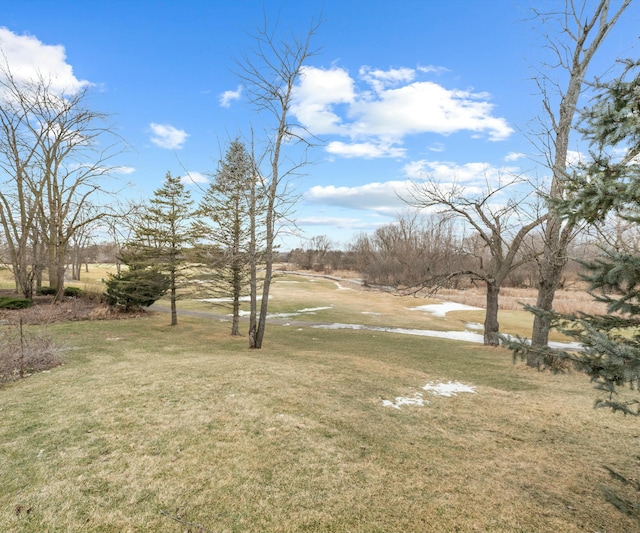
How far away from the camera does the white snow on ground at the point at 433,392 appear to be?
618 centimetres

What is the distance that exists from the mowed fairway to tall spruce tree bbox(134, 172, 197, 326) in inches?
288

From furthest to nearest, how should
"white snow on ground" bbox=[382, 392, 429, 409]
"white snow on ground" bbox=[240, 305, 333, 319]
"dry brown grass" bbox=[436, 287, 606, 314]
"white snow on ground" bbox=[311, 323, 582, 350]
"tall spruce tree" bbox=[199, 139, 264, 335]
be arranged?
"dry brown grass" bbox=[436, 287, 606, 314]
"white snow on ground" bbox=[240, 305, 333, 319]
"white snow on ground" bbox=[311, 323, 582, 350]
"tall spruce tree" bbox=[199, 139, 264, 335]
"white snow on ground" bbox=[382, 392, 429, 409]

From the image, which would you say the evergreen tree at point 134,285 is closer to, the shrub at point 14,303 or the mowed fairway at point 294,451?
the shrub at point 14,303

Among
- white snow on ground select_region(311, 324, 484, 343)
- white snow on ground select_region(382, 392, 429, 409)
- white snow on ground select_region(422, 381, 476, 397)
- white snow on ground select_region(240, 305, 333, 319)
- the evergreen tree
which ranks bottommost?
white snow on ground select_region(311, 324, 484, 343)

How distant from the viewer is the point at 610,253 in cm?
262

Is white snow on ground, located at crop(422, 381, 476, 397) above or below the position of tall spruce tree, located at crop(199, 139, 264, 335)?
below

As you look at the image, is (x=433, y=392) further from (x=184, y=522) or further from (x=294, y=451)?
(x=184, y=522)

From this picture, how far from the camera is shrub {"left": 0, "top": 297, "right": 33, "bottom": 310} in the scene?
1495 centimetres

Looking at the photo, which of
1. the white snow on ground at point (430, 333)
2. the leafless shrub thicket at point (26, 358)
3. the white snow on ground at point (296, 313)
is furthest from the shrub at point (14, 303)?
the white snow on ground at point (430, 333)

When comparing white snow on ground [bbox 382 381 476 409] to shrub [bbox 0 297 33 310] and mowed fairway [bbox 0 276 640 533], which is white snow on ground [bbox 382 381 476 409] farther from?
shrub [bbox 0 297 33 310]

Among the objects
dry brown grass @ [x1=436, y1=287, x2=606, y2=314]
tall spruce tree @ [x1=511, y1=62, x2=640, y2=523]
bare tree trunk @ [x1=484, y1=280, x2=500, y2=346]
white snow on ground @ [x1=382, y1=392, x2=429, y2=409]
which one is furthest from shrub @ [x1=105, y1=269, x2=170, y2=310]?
dry brown grass @ [x1=436, y1=287, x2=606, y2=314]

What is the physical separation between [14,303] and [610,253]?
20948mm

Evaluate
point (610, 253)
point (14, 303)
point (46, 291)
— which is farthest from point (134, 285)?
point (610, 253)

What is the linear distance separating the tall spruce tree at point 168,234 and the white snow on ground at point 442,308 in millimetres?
17437
